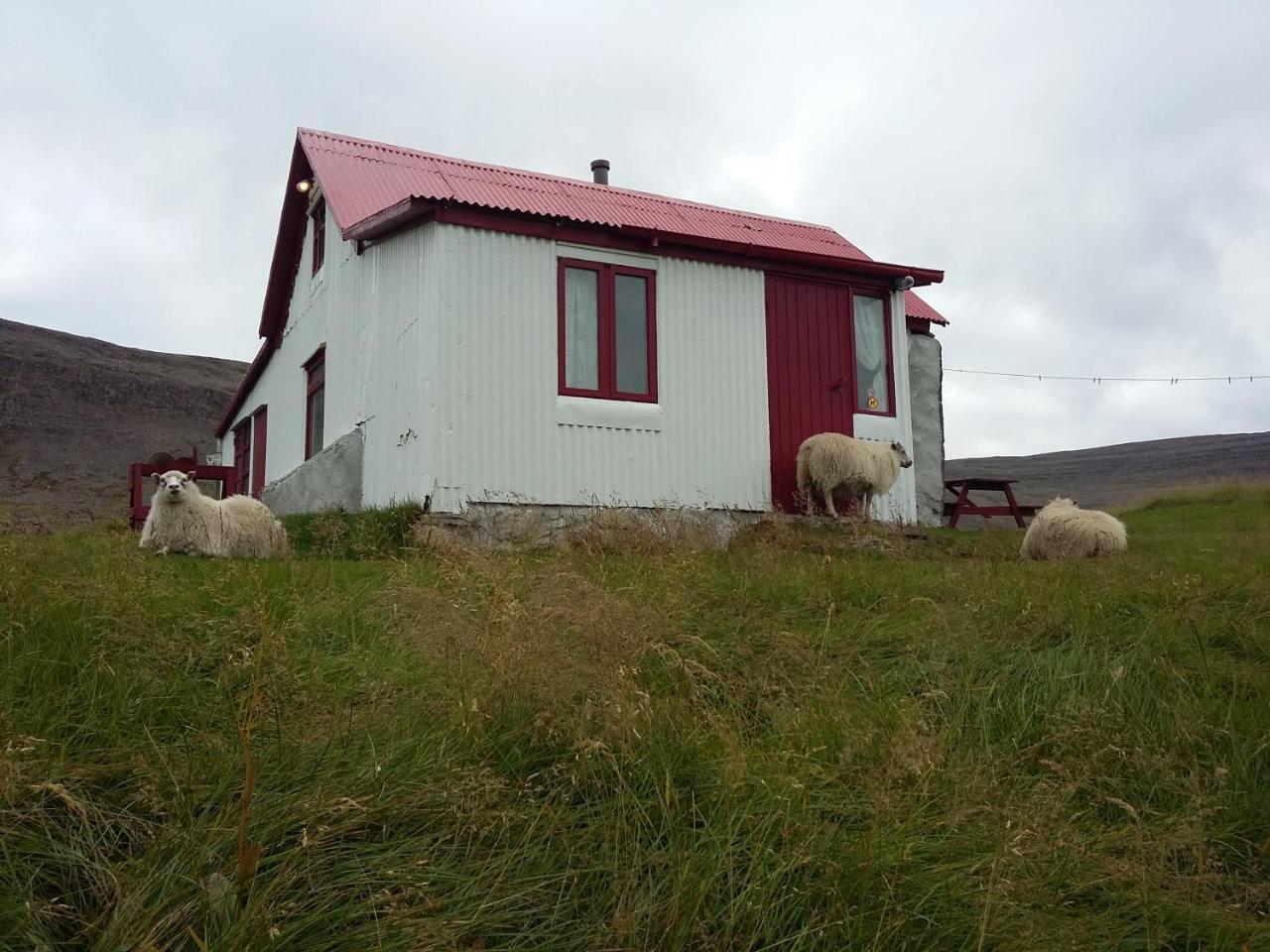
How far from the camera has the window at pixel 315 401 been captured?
15.9m

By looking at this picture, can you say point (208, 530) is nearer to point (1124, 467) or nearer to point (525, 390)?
point (525, 390)

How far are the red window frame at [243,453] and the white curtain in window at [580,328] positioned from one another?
11.9 meters

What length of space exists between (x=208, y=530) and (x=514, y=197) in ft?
17.9

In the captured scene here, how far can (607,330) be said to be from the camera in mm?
12406

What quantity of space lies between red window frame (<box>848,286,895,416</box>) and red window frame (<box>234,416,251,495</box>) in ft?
43.5

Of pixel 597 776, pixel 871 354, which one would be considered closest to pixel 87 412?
pixel 871 354

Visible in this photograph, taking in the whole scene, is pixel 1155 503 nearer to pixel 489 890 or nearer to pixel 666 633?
pixel 666 633

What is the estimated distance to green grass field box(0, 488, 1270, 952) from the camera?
2947mm

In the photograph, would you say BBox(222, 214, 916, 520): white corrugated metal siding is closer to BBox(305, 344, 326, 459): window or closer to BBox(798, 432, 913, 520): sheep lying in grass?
BBox(798, 432, 913, 520): sheep lying in grass

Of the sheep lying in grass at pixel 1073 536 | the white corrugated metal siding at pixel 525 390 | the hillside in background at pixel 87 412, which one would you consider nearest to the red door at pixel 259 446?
the white corrugated metal siding at pixel 525 390

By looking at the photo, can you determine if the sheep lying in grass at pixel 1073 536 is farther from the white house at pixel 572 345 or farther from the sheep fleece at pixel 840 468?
the white house at pixel 572 345

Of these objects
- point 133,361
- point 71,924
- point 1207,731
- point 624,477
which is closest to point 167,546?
point 624,477

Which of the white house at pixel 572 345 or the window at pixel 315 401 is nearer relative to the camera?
the white house at pixel 572 345

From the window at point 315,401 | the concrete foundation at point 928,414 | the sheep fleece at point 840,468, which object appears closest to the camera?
the sheep fleece at point 840,468
